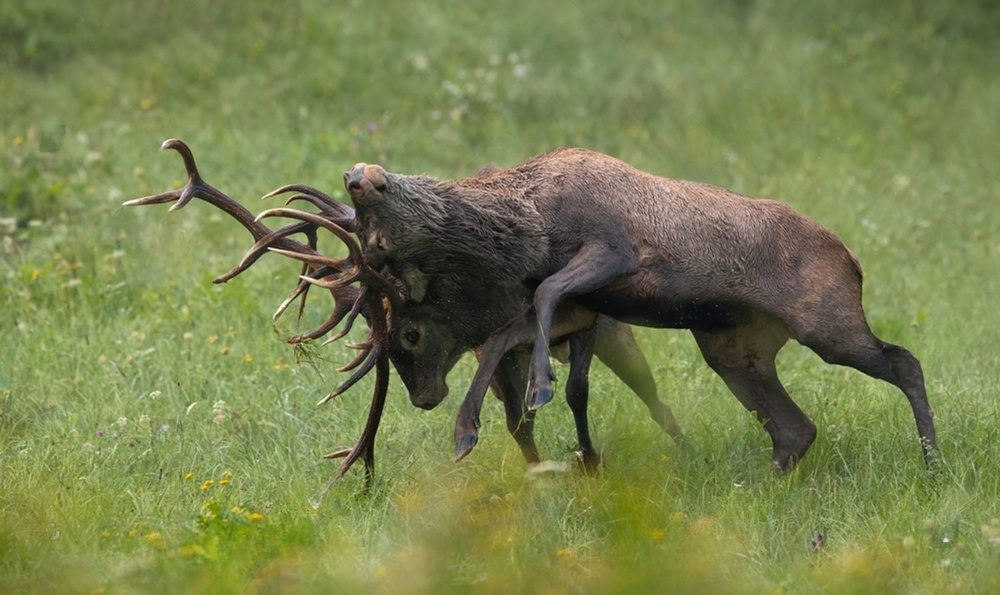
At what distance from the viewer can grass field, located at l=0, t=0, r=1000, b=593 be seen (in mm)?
5469

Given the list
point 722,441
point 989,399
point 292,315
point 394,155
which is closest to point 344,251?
point 292,315

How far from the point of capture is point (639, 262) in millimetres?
6312

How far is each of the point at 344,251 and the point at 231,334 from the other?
1.41 meters

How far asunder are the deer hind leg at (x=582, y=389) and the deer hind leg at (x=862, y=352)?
99 centimetres

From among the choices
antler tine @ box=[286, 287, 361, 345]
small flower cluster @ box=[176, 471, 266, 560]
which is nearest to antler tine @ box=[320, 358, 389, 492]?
antler tine @ box=[286, 287, 361, 345]

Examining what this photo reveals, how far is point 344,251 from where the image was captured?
9.42 m

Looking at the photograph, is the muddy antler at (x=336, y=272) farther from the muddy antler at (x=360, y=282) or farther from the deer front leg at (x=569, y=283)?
the deer front leg at (x=569, y=283)

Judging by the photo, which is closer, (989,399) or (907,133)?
(989,399)

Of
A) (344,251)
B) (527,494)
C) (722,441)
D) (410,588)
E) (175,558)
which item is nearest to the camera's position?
(410,588)

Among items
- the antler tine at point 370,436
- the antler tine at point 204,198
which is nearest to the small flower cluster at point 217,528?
the antler tine at point 370,436

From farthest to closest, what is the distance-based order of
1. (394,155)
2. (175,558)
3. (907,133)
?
(907,133) → (394,155) → (175,558)

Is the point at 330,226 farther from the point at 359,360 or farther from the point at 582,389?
the point at 582,389

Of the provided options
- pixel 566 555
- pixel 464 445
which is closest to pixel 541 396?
pixel 464 445

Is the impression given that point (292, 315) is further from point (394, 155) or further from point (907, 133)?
point (907, 133)
